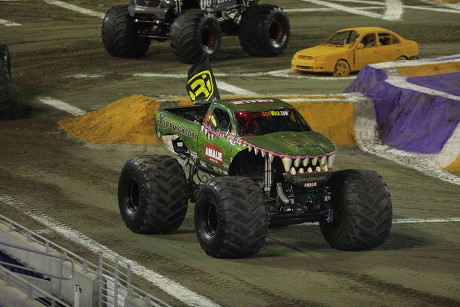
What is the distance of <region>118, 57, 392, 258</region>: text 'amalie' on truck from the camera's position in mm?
13938

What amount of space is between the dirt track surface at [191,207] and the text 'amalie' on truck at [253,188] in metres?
0.36

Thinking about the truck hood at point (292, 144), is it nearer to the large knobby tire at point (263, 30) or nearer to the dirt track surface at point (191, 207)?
the dirt track surface at point (191, 207)

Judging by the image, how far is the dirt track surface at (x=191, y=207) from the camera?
1310cm

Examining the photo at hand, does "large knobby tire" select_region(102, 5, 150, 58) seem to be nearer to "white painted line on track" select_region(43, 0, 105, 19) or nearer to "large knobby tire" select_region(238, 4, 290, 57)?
"large knobby tire" select_region(238, 4, 290, 57)

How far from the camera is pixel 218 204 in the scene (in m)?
13.9

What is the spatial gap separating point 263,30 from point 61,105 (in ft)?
29.3

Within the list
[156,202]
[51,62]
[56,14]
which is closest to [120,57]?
[51,62]

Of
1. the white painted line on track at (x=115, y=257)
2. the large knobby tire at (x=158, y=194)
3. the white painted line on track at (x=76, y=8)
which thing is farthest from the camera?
the white painted line on track at (x=76, y=8)

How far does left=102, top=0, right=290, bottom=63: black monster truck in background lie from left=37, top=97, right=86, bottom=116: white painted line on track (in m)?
5.04

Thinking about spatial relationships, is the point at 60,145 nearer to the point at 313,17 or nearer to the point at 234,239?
the point at 234,239

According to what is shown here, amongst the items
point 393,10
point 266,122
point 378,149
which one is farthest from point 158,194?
point 393,10

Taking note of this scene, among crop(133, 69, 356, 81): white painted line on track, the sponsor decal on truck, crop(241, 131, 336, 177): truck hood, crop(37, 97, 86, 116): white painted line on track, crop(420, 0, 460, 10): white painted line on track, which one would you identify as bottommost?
crop(37, 97, 86, 116): white painted line on track

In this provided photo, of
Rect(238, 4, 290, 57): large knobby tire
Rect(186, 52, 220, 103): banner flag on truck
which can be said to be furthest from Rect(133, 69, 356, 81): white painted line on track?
Rect(186, 52, 220, 103): banner flag on truck

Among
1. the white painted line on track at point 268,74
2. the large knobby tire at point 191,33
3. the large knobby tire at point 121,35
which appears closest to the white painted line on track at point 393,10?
the white painted line on track at point 268,74
